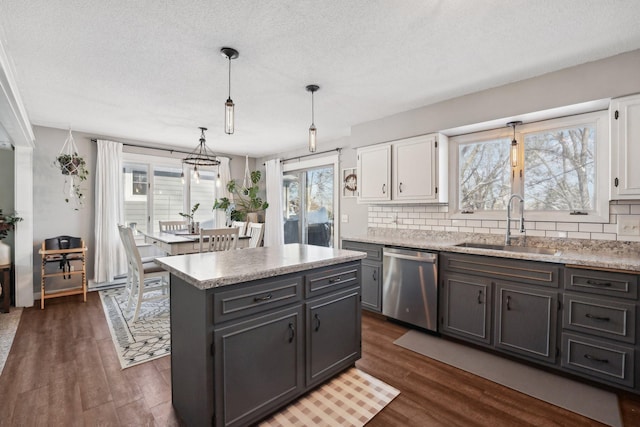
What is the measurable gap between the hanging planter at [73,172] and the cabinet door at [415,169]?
428 centimetres

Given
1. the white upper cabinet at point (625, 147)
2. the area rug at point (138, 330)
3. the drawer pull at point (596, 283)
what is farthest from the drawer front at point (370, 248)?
the area rug at point (138, 330)

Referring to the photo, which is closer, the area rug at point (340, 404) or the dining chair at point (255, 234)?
the area rug at point (340, 404)

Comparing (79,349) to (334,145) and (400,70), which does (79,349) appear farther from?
(334,145)

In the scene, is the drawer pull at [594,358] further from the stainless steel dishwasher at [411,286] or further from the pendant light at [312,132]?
the pendant light at [312,132]

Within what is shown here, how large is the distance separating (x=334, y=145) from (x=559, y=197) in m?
3.06

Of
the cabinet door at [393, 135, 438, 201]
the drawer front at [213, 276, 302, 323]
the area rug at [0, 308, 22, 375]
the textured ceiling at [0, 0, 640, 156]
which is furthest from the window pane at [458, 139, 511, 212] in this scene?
the area rug at [0, 308, 22, 375]

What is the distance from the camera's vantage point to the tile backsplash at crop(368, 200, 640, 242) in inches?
95.0

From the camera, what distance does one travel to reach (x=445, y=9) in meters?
1.75

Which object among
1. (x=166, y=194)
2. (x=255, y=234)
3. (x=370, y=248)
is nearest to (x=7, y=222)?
(x=166, y=194)

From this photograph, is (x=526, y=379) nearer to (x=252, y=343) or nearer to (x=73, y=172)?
(x=252, y=343)

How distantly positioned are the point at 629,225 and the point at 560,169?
0.66 m

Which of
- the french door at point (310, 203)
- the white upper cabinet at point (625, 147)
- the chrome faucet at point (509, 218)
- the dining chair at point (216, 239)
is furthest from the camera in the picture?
the french door at point (310, 203)

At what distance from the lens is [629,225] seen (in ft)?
7.76

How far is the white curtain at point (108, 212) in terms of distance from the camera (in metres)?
4.49
